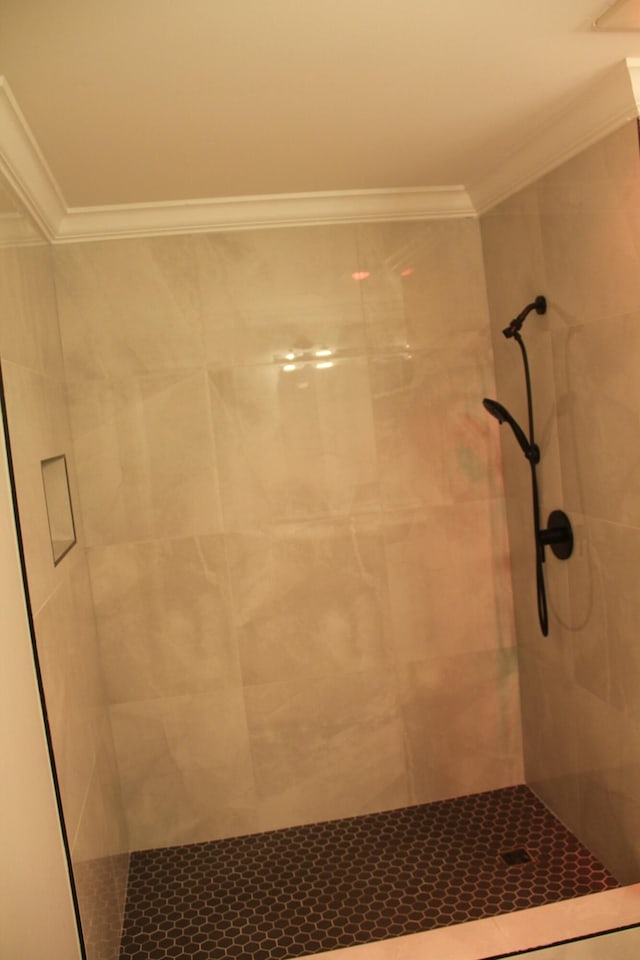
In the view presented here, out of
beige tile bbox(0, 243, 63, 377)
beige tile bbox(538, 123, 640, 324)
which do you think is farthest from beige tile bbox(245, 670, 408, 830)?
beige tile bbox(538, 123, 640, 324)

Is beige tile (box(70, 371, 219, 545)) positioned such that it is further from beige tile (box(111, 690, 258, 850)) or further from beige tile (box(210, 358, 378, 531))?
beige tile (box(111, 690, 258, 850))

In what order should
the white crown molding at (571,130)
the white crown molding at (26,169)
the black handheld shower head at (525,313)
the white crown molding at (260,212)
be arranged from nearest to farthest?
the white crown molding at (26,169) → the white crown molding at (571,130) → the black handheld shower head at (525,313) → the white crown molding at (260,212)

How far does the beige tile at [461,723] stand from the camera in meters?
2.65

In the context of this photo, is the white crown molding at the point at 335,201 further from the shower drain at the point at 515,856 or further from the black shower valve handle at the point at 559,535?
the shower drain at the point at 515,856

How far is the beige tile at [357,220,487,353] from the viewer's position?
2.54 m

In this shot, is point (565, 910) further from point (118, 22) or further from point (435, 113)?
point (118, 22)

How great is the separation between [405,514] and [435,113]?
49.6 inches

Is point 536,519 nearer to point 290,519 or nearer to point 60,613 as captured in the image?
point 290,519

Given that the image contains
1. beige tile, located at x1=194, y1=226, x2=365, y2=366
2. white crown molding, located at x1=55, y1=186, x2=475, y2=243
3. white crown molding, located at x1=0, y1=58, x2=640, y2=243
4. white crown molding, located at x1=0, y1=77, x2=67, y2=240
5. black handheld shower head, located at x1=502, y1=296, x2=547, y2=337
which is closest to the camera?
white crown molding, located at x1=0, y1=77, x2=67, y2=240

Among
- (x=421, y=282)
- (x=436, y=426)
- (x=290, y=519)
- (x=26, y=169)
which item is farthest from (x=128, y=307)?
(x=436, y=426)

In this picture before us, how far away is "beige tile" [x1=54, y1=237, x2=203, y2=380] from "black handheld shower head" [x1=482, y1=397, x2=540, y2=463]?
94cm

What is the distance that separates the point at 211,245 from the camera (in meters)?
2.45

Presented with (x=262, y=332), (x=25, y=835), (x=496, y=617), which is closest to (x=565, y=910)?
(x=496, y=617)

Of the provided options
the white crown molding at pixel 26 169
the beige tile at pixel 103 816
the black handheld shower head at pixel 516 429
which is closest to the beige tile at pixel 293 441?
the black handheld shower head at pixel 516 429
